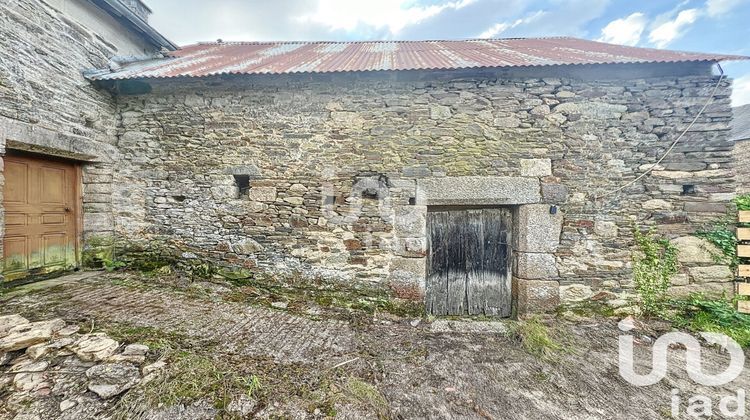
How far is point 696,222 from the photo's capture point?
3410 millimetres

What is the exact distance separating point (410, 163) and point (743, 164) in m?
13.0

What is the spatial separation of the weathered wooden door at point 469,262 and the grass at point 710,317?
1.89 metres

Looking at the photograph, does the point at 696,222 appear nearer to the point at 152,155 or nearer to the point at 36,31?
the point at 152,155

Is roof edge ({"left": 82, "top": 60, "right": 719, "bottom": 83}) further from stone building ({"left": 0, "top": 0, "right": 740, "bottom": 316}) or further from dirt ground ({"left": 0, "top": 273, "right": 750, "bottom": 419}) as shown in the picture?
dirt ground ({"left": 0, "top": 273, "right": 750, "bottom": 419})

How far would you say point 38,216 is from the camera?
3.43 m

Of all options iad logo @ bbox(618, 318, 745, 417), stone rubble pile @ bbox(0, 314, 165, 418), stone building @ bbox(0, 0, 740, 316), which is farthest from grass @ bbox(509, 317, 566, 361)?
stone rubble pile @ bbox(0, 314, 165, 418)

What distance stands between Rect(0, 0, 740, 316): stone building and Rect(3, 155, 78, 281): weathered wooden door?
19 cm

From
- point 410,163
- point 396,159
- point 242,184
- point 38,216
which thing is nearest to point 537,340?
point 410,163

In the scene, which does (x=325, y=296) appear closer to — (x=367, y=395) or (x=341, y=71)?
(x=367, y=395)

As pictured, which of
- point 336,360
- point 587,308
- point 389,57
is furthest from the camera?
point 389,57

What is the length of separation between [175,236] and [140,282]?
67 cm

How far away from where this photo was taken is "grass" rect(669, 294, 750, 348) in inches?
125

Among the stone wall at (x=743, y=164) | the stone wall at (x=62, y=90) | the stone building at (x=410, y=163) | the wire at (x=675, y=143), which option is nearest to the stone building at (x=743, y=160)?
the stone wall at (x=743, y=164)

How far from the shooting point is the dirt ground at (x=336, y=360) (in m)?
2.00
